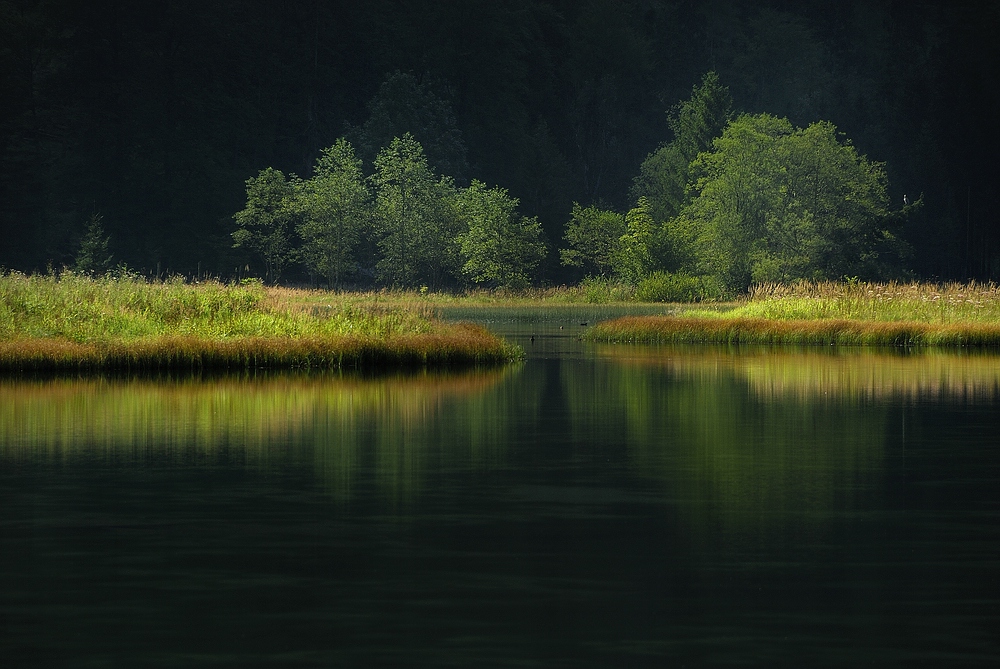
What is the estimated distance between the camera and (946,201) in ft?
391

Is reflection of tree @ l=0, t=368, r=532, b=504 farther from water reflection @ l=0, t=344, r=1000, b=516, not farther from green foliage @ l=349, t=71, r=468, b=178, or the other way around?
green foliage @ l=349, t=71, r=468, b=178

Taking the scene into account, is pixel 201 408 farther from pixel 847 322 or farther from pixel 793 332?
pixel 847 322

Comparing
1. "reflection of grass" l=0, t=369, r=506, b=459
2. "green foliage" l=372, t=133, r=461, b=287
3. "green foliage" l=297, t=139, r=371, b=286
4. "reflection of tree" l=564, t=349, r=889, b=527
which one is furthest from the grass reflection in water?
"green foliage" l=372, t=133, r=461, b=287

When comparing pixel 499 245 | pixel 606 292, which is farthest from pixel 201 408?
pixel 499 245

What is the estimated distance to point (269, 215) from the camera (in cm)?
9881

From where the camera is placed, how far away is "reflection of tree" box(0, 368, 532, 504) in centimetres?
2109

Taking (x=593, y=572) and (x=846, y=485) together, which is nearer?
(x=593, y=572)

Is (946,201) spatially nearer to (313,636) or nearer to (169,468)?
(169,468)

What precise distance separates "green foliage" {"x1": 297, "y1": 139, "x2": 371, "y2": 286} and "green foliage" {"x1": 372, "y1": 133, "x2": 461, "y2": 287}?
1.61 meters

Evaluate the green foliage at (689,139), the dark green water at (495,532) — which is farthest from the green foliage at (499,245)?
the dark green water at (495,532)

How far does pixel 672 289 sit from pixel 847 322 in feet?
134

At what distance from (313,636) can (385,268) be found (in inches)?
3609

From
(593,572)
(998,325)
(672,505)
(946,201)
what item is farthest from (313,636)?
(946,201)

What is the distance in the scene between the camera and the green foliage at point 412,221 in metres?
102
